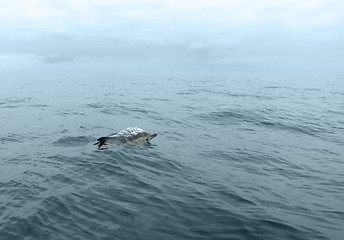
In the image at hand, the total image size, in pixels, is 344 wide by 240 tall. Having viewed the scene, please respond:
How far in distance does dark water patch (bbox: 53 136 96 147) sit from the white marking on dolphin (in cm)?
107

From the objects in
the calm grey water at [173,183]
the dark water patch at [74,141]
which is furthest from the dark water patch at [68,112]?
the dark water patch at [74,141]

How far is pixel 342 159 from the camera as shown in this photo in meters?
15.2

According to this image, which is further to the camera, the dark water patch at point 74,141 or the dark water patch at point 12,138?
the dark water patch at point 12,138

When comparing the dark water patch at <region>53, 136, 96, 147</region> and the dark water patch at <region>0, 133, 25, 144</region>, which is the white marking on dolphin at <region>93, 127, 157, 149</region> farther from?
the dark water patch at <region>0, 133, 25, 144</region>

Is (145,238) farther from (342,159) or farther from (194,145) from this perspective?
(342,159)

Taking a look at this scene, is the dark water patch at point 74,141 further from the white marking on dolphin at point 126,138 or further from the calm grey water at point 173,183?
the white marking on dolphin at point 126,138

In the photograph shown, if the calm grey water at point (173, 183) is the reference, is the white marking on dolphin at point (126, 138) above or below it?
above

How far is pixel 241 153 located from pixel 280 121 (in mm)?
11724

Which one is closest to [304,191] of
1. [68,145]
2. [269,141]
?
[269,141]

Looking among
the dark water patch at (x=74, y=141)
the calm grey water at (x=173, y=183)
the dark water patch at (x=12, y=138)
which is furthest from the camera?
the dark water patch at (x=12, y=138)

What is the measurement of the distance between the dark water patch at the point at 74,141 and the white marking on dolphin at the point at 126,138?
1.07 metres

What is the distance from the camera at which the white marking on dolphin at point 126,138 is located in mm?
15690

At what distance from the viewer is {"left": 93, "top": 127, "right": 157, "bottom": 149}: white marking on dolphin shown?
618 inches

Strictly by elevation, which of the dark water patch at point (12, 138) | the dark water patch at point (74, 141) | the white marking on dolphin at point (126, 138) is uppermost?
the white marking on dolphin at point (126, 138)
